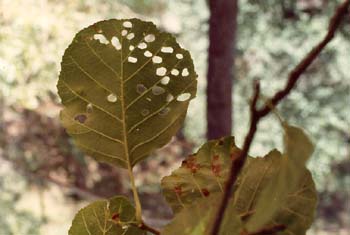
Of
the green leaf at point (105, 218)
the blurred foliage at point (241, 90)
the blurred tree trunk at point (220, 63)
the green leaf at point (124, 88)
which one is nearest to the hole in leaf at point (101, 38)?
the green leaf at point (124, 88)

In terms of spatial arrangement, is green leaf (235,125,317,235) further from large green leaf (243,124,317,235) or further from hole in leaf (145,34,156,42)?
hole in leaf (145,34,156,42)

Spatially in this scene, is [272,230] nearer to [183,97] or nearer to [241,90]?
[183,97]

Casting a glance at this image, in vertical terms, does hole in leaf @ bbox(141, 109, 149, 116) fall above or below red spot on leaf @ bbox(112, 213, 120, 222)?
above

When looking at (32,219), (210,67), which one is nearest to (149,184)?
(32,219)

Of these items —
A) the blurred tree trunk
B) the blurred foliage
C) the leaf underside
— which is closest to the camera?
the leaf underside

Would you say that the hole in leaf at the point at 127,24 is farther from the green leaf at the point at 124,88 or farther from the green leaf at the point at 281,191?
the green leaf at the point at 281,191

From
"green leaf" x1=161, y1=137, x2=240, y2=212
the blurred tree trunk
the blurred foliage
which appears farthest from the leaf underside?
the blurred foliage

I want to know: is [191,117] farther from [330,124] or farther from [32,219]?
[32,219]
